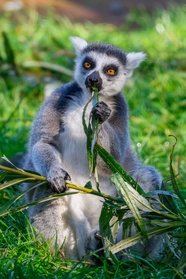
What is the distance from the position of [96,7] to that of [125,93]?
5.90m

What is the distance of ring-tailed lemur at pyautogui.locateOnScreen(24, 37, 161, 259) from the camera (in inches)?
160

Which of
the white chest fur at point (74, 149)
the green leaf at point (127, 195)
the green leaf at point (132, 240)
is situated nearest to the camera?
the green leaf at point (127, 195)

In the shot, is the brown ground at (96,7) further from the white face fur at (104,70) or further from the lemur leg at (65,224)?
the lemur leg at (65,224)

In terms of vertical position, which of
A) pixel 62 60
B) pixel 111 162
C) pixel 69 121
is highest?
pixel 62 60

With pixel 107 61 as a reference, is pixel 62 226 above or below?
below

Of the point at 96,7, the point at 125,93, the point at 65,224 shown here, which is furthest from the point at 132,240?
the point at 96,7

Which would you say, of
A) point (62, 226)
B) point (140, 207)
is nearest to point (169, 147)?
point (62, 226)

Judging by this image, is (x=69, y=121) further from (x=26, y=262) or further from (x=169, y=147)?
(x=169, y=147)

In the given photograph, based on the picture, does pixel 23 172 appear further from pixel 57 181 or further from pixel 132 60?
pixel 132 60

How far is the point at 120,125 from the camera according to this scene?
4.41 m

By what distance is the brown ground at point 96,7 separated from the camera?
40.2 ft

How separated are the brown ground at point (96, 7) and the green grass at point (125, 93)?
0.88 m

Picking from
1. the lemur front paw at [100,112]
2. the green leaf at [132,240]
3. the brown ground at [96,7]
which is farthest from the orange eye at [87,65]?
the brown ground at [96,7]

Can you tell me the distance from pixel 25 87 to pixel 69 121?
11.6ft
